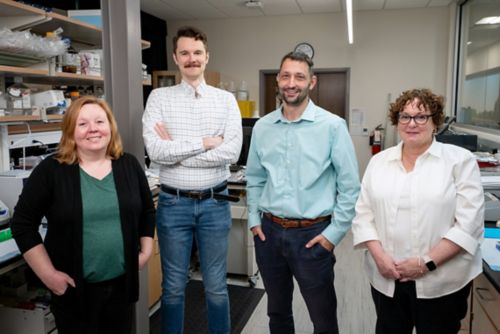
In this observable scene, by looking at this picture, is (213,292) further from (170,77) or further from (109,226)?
(170,77)

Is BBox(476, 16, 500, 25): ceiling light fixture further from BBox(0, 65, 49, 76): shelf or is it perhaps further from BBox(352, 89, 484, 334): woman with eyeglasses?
BBox(0, 65, 49, 76): shelf

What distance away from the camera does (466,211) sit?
1.38 m

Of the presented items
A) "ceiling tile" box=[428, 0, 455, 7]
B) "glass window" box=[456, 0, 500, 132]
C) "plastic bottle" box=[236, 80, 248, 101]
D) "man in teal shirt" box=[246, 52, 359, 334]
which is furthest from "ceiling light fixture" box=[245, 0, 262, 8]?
"man in teal shirt" box=[246, 52, 359, 334]

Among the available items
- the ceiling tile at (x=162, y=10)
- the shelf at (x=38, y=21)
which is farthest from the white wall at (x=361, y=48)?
the shelf at (x=38, y=21)

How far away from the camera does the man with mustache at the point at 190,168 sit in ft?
5.98

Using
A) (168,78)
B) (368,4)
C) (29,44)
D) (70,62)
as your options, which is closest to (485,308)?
(29,44)

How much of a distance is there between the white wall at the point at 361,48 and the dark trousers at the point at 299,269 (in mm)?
4403

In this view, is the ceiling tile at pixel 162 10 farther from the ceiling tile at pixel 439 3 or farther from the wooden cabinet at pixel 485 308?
the wooden cabinet at pixel 485 308

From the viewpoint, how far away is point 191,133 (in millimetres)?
1867

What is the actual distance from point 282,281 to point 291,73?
2.88 feet

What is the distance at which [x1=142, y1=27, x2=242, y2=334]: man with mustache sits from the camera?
71.7 inches

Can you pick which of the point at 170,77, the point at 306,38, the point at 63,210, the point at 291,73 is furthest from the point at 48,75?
the point at 306,38

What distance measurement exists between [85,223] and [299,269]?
0.85 metres

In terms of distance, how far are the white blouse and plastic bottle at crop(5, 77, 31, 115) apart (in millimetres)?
2039
